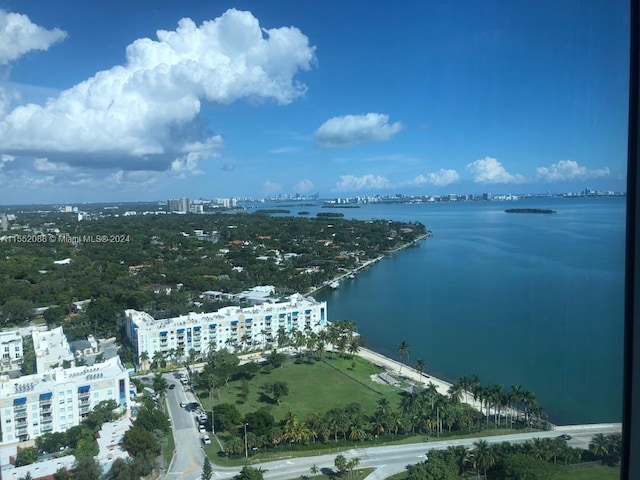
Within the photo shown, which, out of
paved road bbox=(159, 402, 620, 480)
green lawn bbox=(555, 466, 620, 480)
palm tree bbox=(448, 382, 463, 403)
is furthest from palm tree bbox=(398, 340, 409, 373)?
green lawn bbox=(555, 466, 620, 480)

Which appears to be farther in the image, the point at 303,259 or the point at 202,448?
the point at 303,259

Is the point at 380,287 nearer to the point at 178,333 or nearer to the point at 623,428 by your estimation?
the point at 178,333

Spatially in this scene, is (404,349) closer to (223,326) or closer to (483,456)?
(223,326)

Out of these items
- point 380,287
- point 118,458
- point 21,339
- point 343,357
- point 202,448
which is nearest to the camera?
point 118,458

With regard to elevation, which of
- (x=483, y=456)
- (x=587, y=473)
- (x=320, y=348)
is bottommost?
(x=320, y=348)

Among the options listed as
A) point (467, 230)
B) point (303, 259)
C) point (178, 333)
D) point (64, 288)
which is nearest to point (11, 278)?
point (64, 288)

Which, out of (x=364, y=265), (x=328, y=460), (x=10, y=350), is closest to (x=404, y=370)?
(x=328, y=460)
